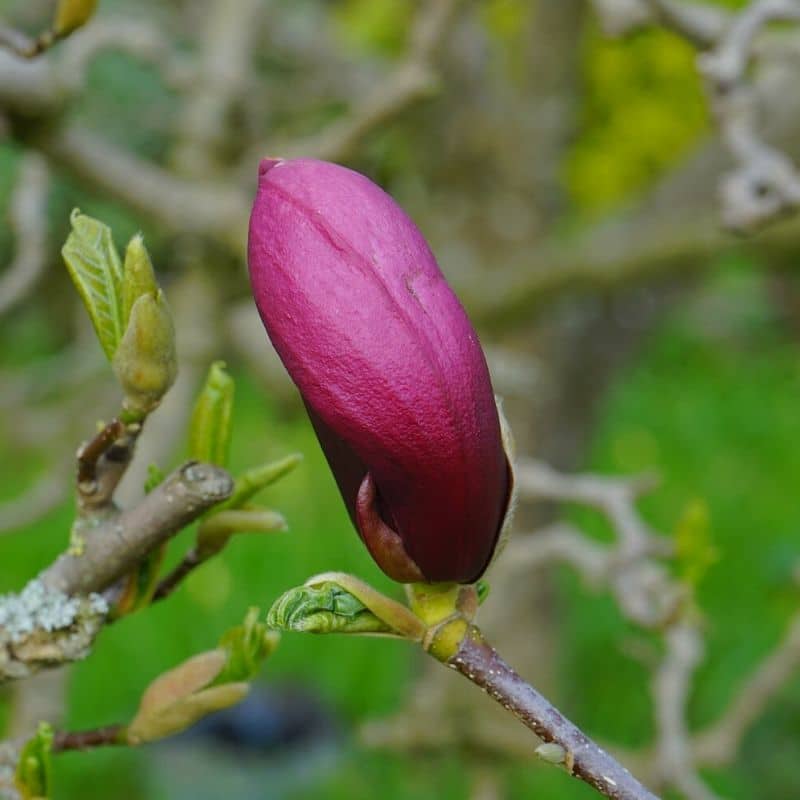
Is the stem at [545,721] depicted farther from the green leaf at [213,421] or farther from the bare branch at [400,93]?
the bare branch at [400,93]

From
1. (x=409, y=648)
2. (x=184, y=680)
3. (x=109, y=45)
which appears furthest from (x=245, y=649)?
(x=409, y=648)

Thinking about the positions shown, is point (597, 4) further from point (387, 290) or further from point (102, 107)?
point (102, 107)

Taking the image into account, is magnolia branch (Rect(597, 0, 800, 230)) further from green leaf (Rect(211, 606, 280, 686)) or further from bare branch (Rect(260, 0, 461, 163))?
green leaf (Rect(211, 606, 280, 686))

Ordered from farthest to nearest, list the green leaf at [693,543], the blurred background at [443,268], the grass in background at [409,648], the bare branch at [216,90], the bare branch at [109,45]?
the grass in background at [409,648] → the bare branch at [216,90] → the blurred background at [443,268] → the bare branch at [109,45] → the green leaf at [693,543]

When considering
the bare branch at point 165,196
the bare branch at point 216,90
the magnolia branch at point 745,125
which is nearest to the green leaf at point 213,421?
the magnolia branch at point 745,125

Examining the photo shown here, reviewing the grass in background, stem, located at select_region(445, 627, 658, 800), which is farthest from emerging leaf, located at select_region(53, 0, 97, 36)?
the grass in background

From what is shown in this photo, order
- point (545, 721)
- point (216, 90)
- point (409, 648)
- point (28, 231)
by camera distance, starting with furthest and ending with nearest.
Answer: point (409, 648)
point (216, 90)
point (28, 231)
point (545, 721)

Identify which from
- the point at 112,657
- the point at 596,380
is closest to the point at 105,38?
the point at 596,380

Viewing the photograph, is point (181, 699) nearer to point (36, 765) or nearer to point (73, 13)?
point (36, 765)
